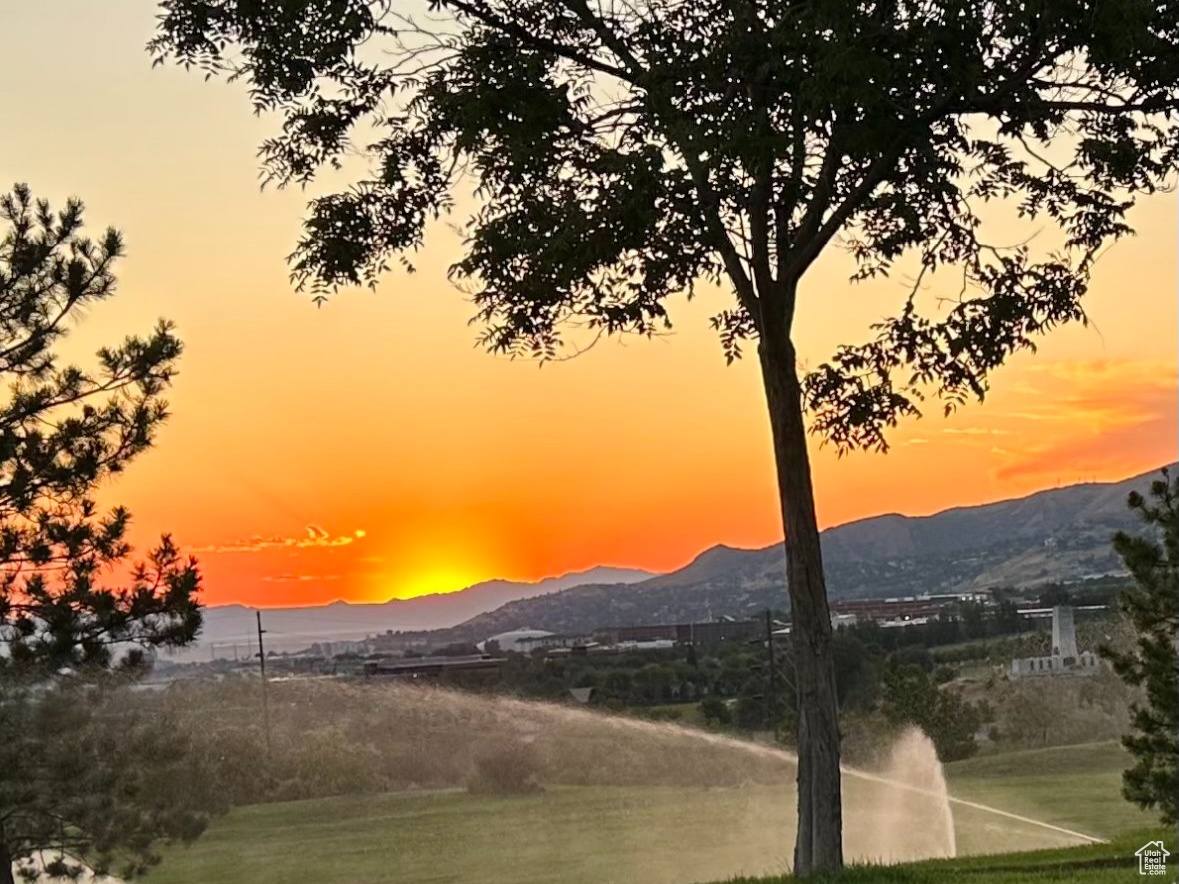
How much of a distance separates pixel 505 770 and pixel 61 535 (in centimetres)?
2469

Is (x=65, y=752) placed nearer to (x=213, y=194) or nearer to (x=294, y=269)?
(x=294, y=269)

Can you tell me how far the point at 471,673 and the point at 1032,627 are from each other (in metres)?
15.8

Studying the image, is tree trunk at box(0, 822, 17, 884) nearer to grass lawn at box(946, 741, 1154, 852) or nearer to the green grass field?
the green grass field

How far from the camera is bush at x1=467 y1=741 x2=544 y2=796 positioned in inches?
1420

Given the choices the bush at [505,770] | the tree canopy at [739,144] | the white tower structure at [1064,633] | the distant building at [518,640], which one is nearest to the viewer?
the tree canopy at [739,144]

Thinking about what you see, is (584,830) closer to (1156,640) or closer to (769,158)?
(1156,640)

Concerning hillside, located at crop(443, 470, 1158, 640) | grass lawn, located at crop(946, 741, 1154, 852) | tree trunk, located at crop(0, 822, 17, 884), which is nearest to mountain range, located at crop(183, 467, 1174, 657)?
hillside, located at crop(443, 470, 1158, 640)

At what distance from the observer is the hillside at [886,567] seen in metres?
54.7

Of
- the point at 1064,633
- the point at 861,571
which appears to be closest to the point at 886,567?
the point at 861,571

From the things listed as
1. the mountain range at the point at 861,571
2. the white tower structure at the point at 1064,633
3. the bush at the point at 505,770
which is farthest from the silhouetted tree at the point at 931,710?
the mountain range at the point at 861,571

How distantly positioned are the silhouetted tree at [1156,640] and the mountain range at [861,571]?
34.5 metres

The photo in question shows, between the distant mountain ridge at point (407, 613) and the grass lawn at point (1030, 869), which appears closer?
the grass lawn at point (1030, 869)

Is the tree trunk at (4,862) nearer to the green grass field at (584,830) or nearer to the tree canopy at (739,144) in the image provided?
the tree canopy at (739,144)

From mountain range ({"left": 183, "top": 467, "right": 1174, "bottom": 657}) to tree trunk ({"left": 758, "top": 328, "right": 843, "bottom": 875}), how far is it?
38157 millimetres
